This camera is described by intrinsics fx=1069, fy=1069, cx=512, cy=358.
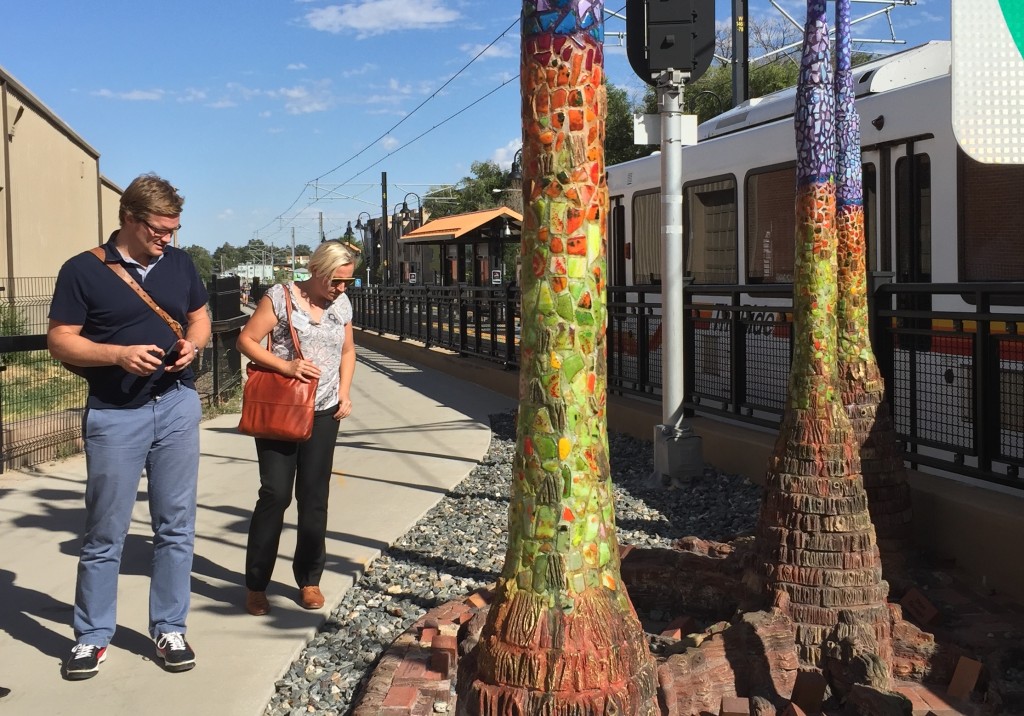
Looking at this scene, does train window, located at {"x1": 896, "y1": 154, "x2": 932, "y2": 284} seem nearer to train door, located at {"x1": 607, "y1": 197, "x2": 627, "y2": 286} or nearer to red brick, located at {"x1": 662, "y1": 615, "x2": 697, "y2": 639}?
red brick, located at {"x1": 662, "y1": 615, "x2": 697, "y2": 639}

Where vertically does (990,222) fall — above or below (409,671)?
above

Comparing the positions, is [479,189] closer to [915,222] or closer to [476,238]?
[476,238]

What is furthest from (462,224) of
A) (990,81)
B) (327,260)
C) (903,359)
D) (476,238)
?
(990,81)

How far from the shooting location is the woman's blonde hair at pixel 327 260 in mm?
4742

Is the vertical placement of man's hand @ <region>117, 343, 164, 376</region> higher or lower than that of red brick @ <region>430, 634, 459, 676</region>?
higher

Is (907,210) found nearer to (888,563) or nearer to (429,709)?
(888,563)

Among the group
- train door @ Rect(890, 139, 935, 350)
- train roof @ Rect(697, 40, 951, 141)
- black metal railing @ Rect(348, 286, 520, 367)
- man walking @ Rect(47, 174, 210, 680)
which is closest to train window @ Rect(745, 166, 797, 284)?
train roof @ Rect(697, 40, 951, 141)

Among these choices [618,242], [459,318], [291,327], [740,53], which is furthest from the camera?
[740,53]

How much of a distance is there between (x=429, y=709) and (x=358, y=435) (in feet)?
24.5

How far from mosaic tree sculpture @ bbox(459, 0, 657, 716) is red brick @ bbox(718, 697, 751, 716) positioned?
927 mm

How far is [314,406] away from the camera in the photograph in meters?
4.77

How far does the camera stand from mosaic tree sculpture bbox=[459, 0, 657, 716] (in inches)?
102

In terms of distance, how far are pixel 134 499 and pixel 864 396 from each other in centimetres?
338

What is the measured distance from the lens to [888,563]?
5.20m
